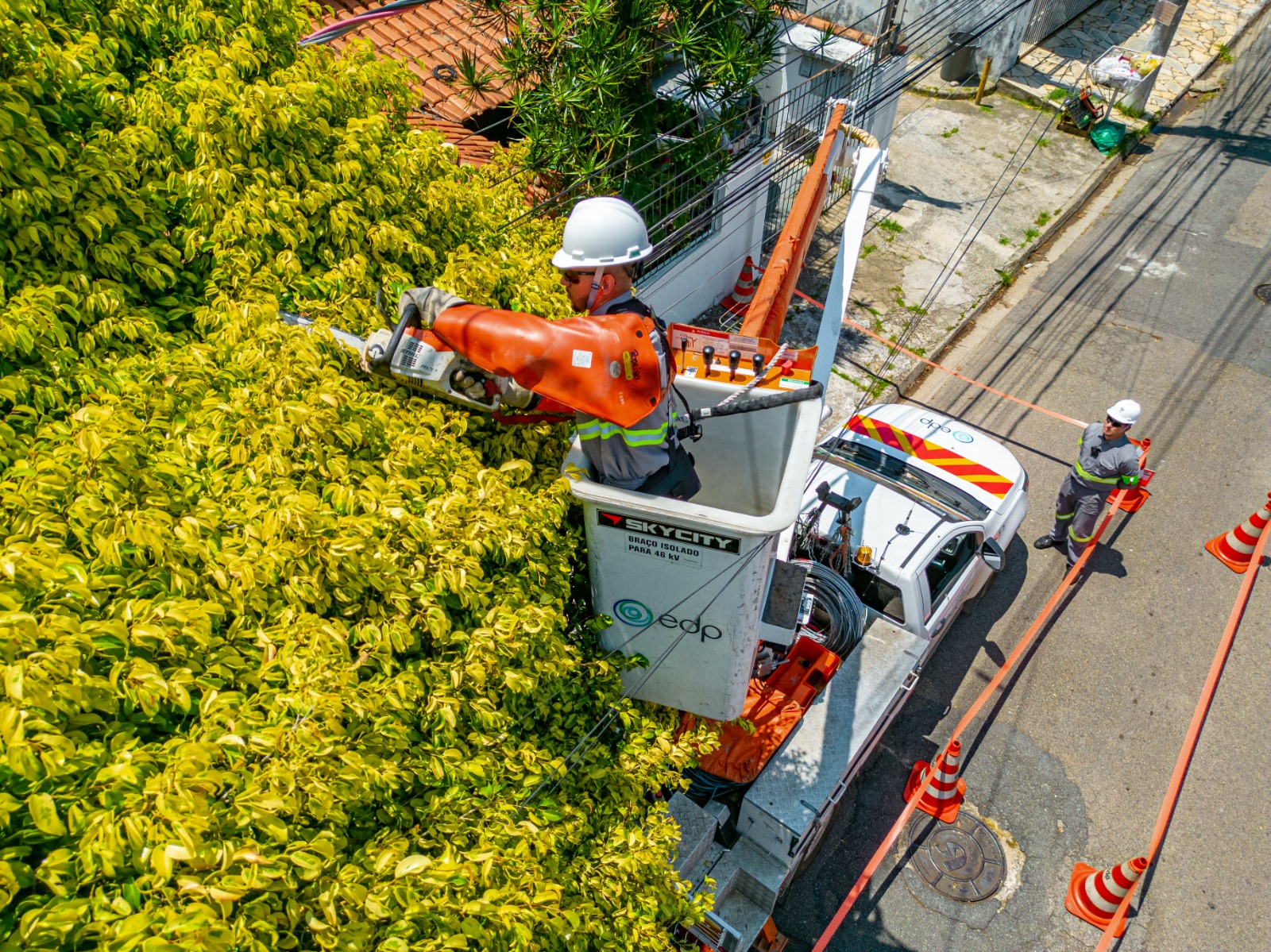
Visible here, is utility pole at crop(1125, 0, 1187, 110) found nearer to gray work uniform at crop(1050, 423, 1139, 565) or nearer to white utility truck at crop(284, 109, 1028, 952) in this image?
gray work uniform at crop(1050, 423, 1139, 565)

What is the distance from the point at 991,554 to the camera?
25.4 ft

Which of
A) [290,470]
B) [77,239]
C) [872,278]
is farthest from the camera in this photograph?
[872,278]

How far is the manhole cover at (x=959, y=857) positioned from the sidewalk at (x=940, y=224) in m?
4.86

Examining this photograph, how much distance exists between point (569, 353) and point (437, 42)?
31.0ft

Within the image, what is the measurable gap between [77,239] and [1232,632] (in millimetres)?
10213

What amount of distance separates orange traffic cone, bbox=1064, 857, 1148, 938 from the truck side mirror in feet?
8.44

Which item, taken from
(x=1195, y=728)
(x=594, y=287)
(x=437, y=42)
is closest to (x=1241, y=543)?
(x=1195, y=728)

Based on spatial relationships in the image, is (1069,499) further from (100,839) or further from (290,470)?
(100,839)

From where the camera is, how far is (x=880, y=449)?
8.29 m

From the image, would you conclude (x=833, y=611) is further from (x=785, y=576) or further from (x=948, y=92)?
(x=948, y=92)

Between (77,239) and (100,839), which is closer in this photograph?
(100,839)

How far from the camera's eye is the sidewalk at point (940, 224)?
11.7 metres

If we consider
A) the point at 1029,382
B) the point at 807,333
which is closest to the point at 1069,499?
the point at 1029,382

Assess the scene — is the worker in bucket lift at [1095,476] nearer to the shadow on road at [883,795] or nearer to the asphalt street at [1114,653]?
the asphalt street at [1114,653]
